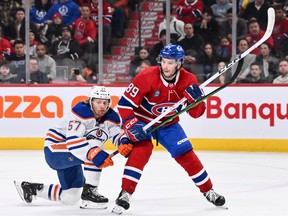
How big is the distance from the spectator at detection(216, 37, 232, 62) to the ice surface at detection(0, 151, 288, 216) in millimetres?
1107

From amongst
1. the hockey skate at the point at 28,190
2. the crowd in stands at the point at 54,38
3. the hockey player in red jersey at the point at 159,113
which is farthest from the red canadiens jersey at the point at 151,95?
the crowd in stands at the point at 54,38

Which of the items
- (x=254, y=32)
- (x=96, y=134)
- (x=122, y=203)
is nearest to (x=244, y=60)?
→ (x=254, y=32)

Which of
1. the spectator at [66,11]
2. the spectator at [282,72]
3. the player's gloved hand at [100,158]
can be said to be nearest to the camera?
the player's gloved hand at [100,158]

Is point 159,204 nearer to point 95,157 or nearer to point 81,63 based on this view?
point 95,157

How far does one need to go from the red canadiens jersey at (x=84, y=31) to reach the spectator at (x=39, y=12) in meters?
0.43

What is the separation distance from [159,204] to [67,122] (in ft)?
2.95

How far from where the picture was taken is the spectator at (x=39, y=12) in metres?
9.63

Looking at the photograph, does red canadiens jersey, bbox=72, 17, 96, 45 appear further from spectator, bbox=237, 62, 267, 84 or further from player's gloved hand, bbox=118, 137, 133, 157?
player's gloved hand, bbox=118, 137, 133, 157

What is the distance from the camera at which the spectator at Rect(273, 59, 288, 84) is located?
926cm

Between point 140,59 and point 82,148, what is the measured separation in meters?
4.37

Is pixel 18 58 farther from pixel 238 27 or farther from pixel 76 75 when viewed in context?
pixel 238 27

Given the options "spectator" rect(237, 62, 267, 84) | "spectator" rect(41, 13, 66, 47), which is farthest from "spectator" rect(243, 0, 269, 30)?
"spectator" rect(41, 13, 66, 47)

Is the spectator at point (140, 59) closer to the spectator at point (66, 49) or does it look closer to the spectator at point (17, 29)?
Answer: the spectator at point (66, 49)

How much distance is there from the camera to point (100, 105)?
5.36 m
